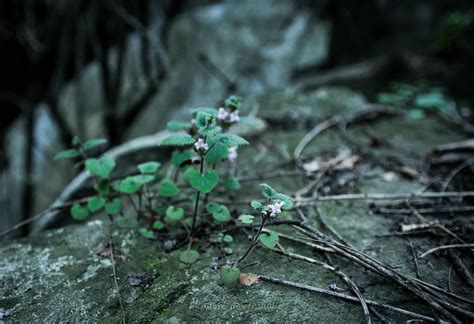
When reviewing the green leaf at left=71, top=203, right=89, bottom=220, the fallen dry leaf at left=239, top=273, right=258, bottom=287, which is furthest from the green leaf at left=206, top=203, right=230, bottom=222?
the green leaf at left=71, top=203, right=89, bottom=220

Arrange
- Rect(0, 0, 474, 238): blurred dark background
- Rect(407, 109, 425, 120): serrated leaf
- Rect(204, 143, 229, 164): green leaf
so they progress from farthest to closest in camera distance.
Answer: Rect(0, 0, 474, 238): blurred dark background < Rect(407, 109, 425, 120): serrated leaf < Rect(204, 143, 229, 164): green leaf

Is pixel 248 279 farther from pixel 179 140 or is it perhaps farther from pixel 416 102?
pixel 416 102

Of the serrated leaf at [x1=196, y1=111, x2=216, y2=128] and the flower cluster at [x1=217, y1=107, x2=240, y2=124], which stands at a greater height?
the serrated leaf at [x1=196, y1=111, x2=216, y2=128]

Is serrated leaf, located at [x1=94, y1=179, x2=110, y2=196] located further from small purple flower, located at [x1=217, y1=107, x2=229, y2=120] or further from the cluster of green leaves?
the cluster of green leaves

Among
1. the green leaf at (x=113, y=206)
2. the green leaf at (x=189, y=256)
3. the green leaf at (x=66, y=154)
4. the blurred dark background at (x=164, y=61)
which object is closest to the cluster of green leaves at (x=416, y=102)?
the blurred dark background at (x=164, y=61)

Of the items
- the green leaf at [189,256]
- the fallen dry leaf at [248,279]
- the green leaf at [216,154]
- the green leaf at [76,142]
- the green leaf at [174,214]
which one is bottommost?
the fallen dry leaf at [248,279]

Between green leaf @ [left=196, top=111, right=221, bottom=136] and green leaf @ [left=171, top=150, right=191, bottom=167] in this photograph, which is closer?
green leaf @ [left=196, top=111, right=221, bottom=136]

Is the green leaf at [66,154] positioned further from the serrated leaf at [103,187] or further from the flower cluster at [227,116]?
the flower cluster at [227,116]
